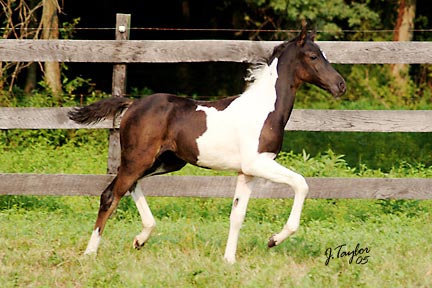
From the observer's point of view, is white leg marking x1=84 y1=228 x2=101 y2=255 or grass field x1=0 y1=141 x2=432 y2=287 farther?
white leg marking x1=84 y1=228 x2=101 y2=255

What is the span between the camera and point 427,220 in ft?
28.1

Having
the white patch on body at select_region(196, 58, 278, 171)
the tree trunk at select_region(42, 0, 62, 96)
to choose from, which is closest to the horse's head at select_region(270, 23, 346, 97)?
the white patch on body at select_region(196, 58, 278, 171)

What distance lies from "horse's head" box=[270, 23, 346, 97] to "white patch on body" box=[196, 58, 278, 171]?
0.12 meters

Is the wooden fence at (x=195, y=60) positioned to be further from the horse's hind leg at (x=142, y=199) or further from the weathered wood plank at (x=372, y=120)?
the horse's hind leg at (x=142, y=199)

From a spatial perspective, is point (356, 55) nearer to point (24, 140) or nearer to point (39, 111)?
point (39, 111)

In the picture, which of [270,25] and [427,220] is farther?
[270,25]

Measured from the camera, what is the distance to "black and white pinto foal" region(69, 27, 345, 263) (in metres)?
6.64

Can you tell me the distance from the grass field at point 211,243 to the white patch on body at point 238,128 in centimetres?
74

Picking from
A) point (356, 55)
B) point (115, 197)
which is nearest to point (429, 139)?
point (356, 55)

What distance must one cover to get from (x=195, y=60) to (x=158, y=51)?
1.23 ft

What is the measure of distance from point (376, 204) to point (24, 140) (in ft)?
17.1

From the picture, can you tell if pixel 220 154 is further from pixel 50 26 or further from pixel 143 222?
pixel 50 26

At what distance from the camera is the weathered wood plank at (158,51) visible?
8289mm
